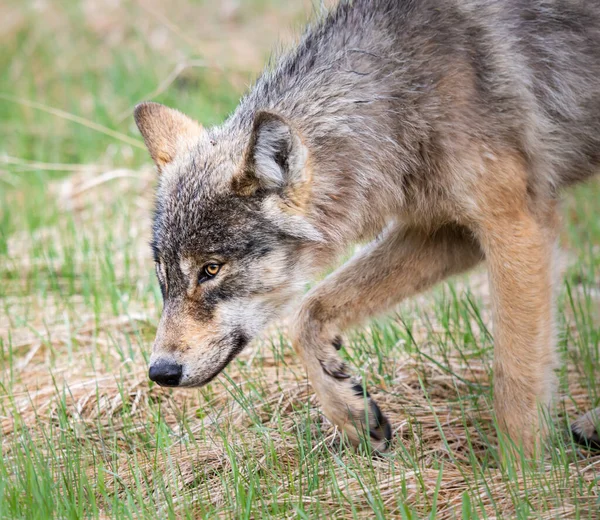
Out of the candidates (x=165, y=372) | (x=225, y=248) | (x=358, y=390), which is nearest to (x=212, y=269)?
(x=225, y=248)

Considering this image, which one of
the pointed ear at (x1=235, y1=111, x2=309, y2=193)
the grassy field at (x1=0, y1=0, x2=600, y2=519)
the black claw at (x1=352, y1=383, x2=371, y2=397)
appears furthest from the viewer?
the black claw at (x1=352, y1=383, x2=371, y2=397)

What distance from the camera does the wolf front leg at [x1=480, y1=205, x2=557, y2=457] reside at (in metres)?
4.14

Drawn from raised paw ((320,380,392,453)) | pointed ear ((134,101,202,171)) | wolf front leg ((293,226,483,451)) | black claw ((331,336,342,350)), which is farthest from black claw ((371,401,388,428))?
pointed ear ((134,101,202,171))

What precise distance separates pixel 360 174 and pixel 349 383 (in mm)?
1023

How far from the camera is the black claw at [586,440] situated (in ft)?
14.0

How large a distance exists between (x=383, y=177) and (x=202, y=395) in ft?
5.14

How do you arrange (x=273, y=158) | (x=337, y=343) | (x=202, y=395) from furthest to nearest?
(x=202, y=395)
(x=337, y=343)
(x=273, y=158)

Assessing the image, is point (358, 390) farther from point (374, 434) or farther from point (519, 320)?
point (519, 320)

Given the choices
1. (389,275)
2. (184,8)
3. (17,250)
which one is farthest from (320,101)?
(184,8)

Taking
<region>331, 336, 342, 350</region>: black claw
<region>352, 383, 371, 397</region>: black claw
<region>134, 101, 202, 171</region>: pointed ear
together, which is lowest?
<region>352, 383, 371, 397</region>: black claw

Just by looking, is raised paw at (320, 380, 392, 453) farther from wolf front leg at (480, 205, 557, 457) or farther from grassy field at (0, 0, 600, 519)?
wolf front leg at (480, 205, 557, 457)

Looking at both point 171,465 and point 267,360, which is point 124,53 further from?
point 171,465

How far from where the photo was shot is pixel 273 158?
398 cm

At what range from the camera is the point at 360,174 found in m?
4.31
